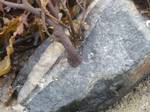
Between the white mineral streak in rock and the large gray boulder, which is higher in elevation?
the white mineral streak in rock

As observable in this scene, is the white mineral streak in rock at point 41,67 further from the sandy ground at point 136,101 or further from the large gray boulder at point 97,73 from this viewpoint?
the sandy ground at point 136,101

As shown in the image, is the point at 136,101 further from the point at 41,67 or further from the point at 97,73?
the point at 41,67

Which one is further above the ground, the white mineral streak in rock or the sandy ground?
the white mineral streak in rock

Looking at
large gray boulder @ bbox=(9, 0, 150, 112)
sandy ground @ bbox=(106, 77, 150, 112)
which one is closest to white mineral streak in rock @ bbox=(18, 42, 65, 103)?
large gray boulder @ bbox=(9, 0, 150, 112)

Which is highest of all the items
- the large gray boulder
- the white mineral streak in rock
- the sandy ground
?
the white mineral streak in rock

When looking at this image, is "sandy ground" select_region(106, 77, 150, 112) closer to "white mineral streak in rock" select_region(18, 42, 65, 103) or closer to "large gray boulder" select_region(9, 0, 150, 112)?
"large gray boulder" select_region(9, 0, 150, 112)

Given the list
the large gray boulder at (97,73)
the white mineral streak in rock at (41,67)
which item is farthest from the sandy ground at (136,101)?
the white mineral streak in rock at (41,67)

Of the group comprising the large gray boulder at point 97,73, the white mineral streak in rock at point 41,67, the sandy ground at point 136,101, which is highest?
the white mineral streak in rock at point 41,67

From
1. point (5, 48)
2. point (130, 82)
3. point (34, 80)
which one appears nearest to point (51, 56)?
point (34, 80)
